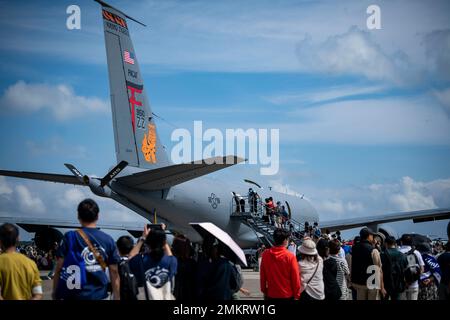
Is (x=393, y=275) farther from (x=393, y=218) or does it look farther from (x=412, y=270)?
(x=393, y=218)

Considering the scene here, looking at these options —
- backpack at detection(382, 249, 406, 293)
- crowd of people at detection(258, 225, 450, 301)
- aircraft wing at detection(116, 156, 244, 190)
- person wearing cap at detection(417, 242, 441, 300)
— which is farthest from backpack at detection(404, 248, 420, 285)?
aircraft wing at detection(116, 156, 244, 190)

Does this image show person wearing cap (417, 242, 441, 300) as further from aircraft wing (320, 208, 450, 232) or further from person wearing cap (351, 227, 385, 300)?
aircraft wing (320, 208, 450, 232)

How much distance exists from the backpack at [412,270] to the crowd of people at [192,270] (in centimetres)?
2

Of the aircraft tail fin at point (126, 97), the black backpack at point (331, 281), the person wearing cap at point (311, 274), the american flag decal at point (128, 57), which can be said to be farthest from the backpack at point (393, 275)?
the american flag decal at point (128, 57)

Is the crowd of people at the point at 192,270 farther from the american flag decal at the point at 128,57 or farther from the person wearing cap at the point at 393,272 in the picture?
the american flag decal at the point at 128,57

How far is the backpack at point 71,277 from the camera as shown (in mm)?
7285

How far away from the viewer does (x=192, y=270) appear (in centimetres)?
892

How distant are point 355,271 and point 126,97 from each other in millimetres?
15779

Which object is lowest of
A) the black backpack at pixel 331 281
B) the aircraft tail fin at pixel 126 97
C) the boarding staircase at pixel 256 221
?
the black backpack at pixel 331 281

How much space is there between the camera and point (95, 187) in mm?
22922

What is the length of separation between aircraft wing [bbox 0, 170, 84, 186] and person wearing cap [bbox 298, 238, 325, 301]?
14.5m

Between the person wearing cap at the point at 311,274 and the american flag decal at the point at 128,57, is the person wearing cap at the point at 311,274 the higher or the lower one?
the lower one

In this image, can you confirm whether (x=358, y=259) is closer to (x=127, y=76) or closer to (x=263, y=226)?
(x=127, y=76)

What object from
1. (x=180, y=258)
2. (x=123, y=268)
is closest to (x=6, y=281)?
(x=123, y=268)
